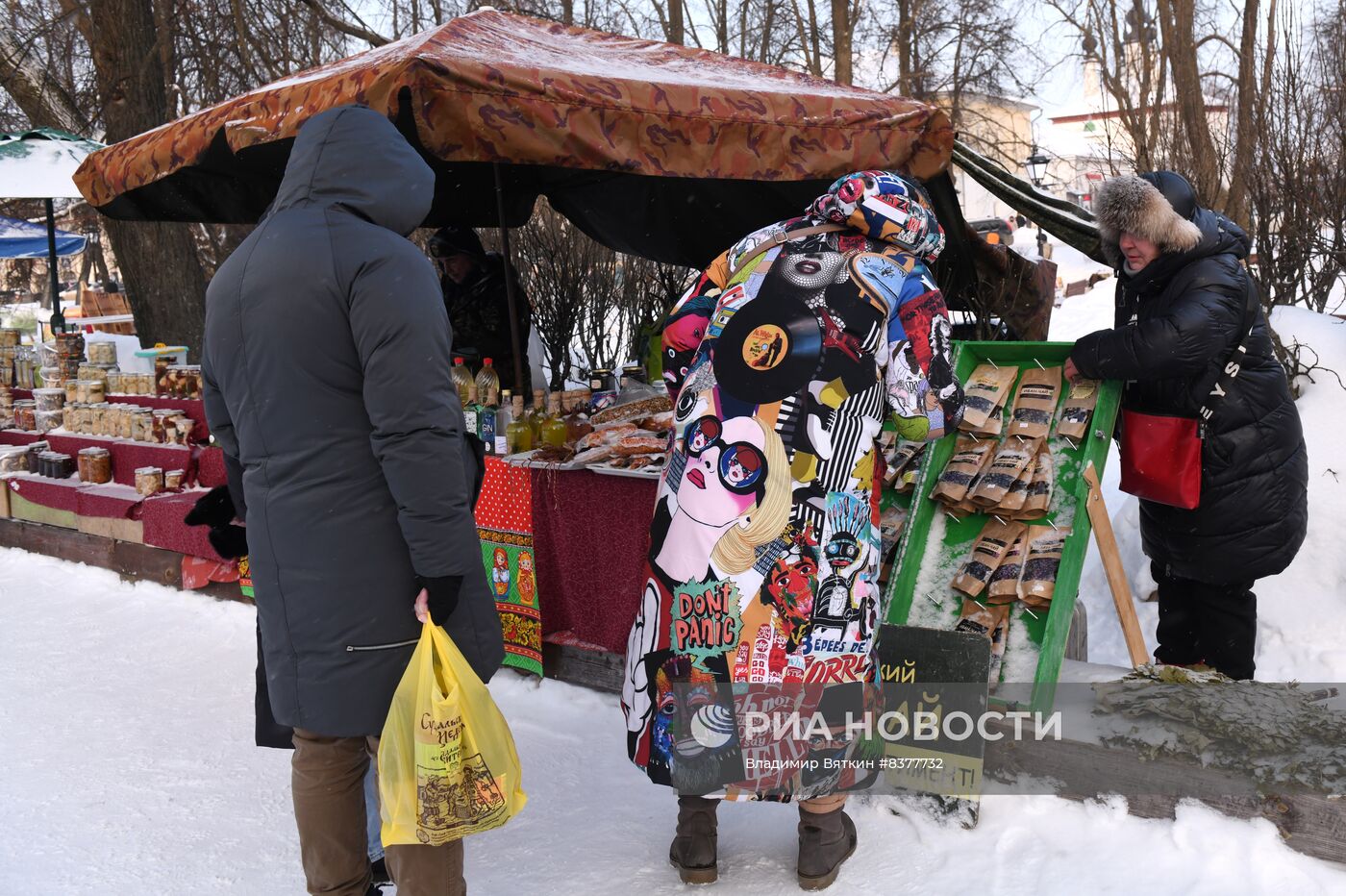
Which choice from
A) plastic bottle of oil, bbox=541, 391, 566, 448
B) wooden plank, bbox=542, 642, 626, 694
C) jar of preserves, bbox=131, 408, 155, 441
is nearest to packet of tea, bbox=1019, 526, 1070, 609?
wooden plank, bbox=542, 642, 626, 694

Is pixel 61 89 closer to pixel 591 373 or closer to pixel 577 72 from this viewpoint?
pixel 591 373

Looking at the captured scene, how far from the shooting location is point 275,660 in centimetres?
220

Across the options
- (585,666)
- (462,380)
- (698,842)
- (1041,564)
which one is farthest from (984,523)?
(462,380)

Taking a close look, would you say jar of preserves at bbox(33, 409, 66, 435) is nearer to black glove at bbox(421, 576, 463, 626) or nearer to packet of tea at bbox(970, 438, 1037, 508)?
black glove at bbox(421, 576, 463, 626)

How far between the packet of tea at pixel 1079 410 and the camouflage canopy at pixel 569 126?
4.00 feet

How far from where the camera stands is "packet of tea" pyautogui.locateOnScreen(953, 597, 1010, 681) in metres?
3.10

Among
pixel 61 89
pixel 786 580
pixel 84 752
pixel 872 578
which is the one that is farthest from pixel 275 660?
pixel 61 89

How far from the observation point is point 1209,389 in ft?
10.3

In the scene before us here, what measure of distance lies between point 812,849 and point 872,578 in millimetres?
737

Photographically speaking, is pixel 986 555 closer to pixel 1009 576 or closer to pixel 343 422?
pixel 1009 576

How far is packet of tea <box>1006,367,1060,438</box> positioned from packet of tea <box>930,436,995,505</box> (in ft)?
0.36

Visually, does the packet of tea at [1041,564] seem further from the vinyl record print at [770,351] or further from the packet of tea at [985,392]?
the vinyl record print at [770,351]

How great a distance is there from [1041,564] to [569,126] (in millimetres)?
→ 2017

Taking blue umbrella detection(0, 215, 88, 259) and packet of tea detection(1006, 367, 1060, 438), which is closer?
packet of tea detection(1006, 367, 1060, 438)
